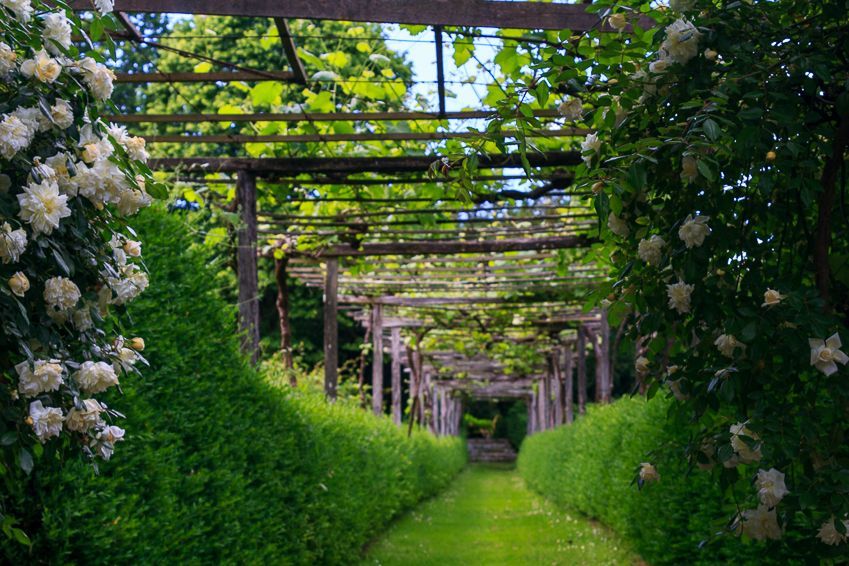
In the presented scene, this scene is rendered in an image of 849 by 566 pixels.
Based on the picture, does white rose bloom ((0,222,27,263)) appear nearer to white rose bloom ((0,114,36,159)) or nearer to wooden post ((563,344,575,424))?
white rose bloom ((0,114,36,159))

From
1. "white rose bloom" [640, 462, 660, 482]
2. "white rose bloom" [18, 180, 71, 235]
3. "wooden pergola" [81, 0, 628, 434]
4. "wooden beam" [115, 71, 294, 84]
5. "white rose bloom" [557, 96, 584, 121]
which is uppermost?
"wooden beam" [115, 71, 294, 84]

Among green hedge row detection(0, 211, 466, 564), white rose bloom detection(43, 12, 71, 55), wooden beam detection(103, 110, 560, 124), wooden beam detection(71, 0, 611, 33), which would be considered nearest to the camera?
white rose bloom detection(43, 12, 71, 55)

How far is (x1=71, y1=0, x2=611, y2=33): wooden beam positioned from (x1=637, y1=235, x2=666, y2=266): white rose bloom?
1.97m

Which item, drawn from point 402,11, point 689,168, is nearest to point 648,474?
point 689,168

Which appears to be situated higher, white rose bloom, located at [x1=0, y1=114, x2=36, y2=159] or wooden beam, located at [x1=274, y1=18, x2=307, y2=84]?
wooden beam, located at [x1=274, y1=18, x2=307, y2=84]

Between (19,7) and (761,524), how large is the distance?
8.16 ft

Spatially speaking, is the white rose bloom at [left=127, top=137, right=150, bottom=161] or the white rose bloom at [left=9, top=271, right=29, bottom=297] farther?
the white rose bloom at [left=127, top=137, right=150, bottom=161]

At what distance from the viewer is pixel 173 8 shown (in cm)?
471

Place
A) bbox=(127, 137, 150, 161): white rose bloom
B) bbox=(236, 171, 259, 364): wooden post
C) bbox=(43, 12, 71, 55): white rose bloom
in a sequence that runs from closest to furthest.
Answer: bbox=(43, 12, 71, 55): white rose bloom → bbox=(127, 137, 150, 161): white rose bloom → bbox=(236, 171, 259, 364): wooden post

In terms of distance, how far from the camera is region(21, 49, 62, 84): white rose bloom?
2289 mm

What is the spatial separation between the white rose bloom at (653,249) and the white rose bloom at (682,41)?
0.56 metres

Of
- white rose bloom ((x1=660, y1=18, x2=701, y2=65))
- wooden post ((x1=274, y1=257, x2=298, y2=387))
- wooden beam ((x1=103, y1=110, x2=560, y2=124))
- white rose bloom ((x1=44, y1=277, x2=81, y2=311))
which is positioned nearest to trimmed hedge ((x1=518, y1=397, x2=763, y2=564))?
white rose bloom ((x1=660, y1=18, x2=701, y2=65))

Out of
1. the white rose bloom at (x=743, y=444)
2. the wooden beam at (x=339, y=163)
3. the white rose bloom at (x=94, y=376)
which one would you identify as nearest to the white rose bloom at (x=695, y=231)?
the white rose bloom at (x=743, y=444)

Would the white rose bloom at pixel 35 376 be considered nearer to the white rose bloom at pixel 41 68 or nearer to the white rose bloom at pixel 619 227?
the white rose bloom at pixel 41 68
